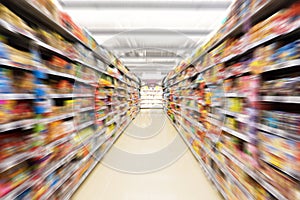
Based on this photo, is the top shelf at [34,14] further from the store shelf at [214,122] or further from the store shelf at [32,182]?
the store shelf at [214,122]

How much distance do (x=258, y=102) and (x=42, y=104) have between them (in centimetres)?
171

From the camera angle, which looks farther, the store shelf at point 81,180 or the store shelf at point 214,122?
the store shelf at point 214,122

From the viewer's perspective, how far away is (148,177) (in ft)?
6.24

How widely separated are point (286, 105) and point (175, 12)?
7.68 ft

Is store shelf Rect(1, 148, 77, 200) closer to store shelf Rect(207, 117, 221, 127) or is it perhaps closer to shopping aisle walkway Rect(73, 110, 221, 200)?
shopping aisle walkway Rect(73, 110, 221, 200)

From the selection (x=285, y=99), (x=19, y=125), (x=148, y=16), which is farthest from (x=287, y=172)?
(x=148, y=16)

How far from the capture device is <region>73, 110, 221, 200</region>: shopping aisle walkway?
1.58m

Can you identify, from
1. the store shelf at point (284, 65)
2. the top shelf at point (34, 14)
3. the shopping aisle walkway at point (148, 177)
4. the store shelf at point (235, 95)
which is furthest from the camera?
the shopping aisle walkway at point (148, 177)

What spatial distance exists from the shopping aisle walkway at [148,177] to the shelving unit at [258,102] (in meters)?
0.32

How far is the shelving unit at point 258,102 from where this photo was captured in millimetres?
770

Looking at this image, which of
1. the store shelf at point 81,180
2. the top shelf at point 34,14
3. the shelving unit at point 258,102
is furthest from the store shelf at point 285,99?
the store shelf at point 81,180

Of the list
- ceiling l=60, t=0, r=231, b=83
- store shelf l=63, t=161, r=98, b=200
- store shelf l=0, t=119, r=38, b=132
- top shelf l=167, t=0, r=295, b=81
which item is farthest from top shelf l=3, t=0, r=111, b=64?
store shelf l=63, t=161, r=98, b=200

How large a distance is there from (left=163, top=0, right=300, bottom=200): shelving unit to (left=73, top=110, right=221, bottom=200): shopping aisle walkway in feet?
1.07

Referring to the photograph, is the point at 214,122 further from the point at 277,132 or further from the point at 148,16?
the point at 148,16
